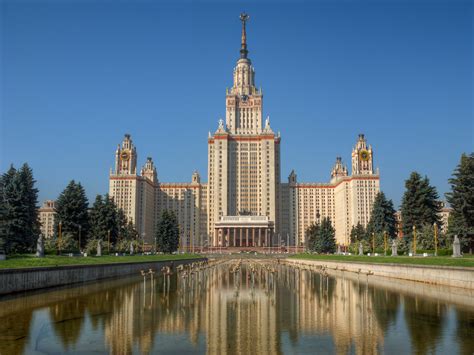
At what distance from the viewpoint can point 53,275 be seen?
116 feet

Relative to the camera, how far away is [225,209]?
525 feet

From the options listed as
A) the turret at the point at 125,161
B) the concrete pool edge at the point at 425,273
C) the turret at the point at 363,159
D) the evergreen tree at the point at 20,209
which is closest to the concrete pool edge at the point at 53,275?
the evergreen tree at the point at 20,209

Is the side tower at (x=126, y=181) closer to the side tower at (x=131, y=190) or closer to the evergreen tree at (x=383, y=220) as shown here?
the side tower at (x=131, y=190)

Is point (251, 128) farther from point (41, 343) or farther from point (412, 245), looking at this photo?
point (41, 343)

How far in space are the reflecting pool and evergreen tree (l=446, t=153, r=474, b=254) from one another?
18202mm

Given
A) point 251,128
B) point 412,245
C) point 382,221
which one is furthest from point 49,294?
point 251,128

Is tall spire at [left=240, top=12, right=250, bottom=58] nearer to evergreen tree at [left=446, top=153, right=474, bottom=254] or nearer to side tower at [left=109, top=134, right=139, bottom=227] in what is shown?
side tower at [left=109, top=134, right=139, bottom=227]

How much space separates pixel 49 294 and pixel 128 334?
1499cm

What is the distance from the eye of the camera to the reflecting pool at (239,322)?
16.5m

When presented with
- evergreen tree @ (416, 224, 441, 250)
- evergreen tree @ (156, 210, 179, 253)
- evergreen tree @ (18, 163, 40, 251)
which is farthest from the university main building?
evergreen tree @ (18, 163, 40, 251)

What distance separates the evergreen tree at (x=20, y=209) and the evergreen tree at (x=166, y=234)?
4799 centimetres

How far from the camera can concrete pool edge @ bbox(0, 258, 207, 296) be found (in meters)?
29.5

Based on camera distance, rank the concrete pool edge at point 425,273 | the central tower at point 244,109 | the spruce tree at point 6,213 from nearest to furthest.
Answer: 1. the concrete pool edge at point 425,273
2. the spruce tree at point 6,213
3. the central tower at point 244,109

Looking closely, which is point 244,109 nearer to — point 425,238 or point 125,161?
point 125,161
